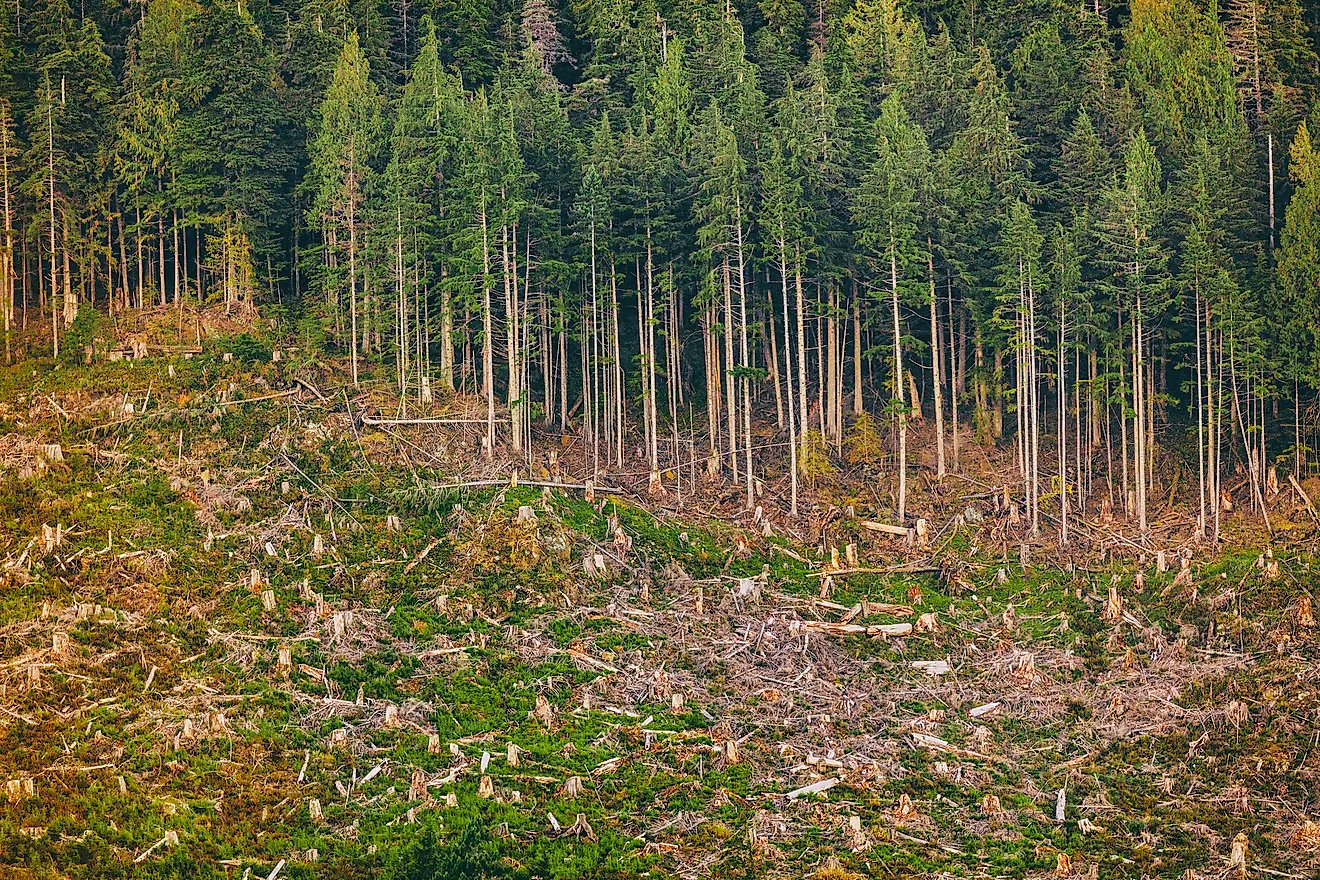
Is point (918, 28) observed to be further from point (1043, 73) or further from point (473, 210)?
point (473, 210)

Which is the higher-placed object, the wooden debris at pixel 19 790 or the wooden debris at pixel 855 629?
the wooden debris at pixel 855 629

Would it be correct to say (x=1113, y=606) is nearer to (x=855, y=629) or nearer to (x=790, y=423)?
(x=855, y=629)

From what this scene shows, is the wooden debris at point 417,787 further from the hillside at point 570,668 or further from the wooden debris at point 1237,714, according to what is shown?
the wooden debris at point 1237,714

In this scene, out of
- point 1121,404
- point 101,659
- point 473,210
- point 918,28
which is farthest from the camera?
point 918,28

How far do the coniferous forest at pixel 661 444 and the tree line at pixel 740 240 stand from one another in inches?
10.5

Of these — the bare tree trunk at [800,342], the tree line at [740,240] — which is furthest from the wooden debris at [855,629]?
the bare tree trunk at [800,342]

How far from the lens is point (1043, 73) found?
54.5 meters

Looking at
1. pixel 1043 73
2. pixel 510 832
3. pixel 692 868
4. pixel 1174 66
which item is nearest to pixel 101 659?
pixel 510 832

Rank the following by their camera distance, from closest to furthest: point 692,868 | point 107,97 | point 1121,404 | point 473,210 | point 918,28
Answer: point 692,868 → point 473,210 → point 1121,404 → point 107,97 → point 918,28

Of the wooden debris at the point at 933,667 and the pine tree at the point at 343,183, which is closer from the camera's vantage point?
A: the wooden debris at the point at 933,667

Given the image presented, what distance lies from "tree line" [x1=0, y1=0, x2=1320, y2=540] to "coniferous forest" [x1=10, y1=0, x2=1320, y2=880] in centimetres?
27

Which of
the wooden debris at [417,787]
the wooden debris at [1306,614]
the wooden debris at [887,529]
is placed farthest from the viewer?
the wooden debris at [887,529]

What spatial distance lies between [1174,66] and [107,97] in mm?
48062

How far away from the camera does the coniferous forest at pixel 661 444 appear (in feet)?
83.8
